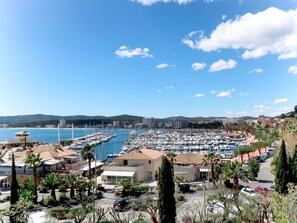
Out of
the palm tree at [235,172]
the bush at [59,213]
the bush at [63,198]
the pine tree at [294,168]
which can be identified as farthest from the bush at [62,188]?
the pine tree at [294,168]

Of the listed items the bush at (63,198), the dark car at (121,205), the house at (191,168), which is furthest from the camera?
the house at (191,168)

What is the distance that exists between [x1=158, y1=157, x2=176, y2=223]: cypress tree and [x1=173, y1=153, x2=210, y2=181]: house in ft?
68.0

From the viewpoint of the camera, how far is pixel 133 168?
152 ft

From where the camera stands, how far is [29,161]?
128 feet

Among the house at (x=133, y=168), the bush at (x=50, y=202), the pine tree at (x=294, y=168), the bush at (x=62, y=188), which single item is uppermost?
the pine tree at (x=294, y=168)

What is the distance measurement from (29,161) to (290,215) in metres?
33.2

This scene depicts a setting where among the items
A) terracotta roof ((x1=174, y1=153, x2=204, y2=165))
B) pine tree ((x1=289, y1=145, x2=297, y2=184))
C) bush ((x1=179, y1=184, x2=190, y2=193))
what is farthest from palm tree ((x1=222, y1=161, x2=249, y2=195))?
terracotta roof ((x1=174, y1=153, x2=204, y2=165))

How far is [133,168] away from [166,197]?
2127 cm

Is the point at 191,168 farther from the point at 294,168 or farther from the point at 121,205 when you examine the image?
the point at 121,205

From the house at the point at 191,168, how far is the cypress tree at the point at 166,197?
2073 centimetres

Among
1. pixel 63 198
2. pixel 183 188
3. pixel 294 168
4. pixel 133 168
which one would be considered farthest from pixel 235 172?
pixel 63 198

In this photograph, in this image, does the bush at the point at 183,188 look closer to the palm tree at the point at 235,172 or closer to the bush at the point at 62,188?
the palm tree at the point at 235,172

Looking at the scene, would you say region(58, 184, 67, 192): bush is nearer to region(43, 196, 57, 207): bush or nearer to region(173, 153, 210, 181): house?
region(43, 196, 57, 207): bush

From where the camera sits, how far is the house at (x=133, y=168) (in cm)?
4588
